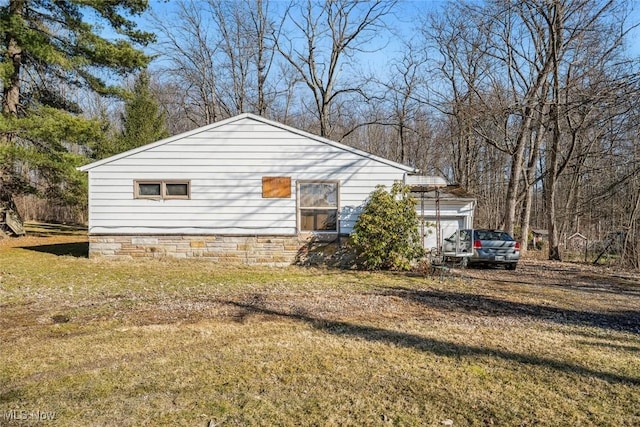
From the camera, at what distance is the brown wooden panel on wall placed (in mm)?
10781

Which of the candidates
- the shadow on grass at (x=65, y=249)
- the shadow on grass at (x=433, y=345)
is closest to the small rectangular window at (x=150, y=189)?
the shadow on grass at (x=65, y=249)

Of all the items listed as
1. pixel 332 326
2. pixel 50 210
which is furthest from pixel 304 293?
pixel 50 210

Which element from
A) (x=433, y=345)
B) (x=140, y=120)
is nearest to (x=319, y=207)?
(x=433, y=345)

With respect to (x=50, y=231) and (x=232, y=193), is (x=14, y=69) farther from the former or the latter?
(x=232, y=193)

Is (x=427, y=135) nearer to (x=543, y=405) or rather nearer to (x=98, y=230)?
(x=98, y=230)

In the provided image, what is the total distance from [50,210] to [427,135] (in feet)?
80.1

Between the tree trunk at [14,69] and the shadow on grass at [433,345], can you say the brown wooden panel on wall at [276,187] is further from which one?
the tree trunk at [14,69]

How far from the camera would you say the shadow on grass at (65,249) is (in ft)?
39.2

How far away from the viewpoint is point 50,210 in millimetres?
26703

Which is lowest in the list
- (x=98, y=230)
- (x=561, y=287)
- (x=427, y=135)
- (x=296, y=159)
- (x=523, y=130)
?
(x=561, y=287)

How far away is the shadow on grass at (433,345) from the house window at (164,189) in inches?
232

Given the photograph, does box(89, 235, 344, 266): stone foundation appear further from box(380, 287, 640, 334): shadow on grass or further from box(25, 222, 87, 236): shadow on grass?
box(25, 222, 87, 236): shadow on grass

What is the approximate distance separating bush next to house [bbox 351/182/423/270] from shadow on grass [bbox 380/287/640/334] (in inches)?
103

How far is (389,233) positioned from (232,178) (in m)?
4.23
